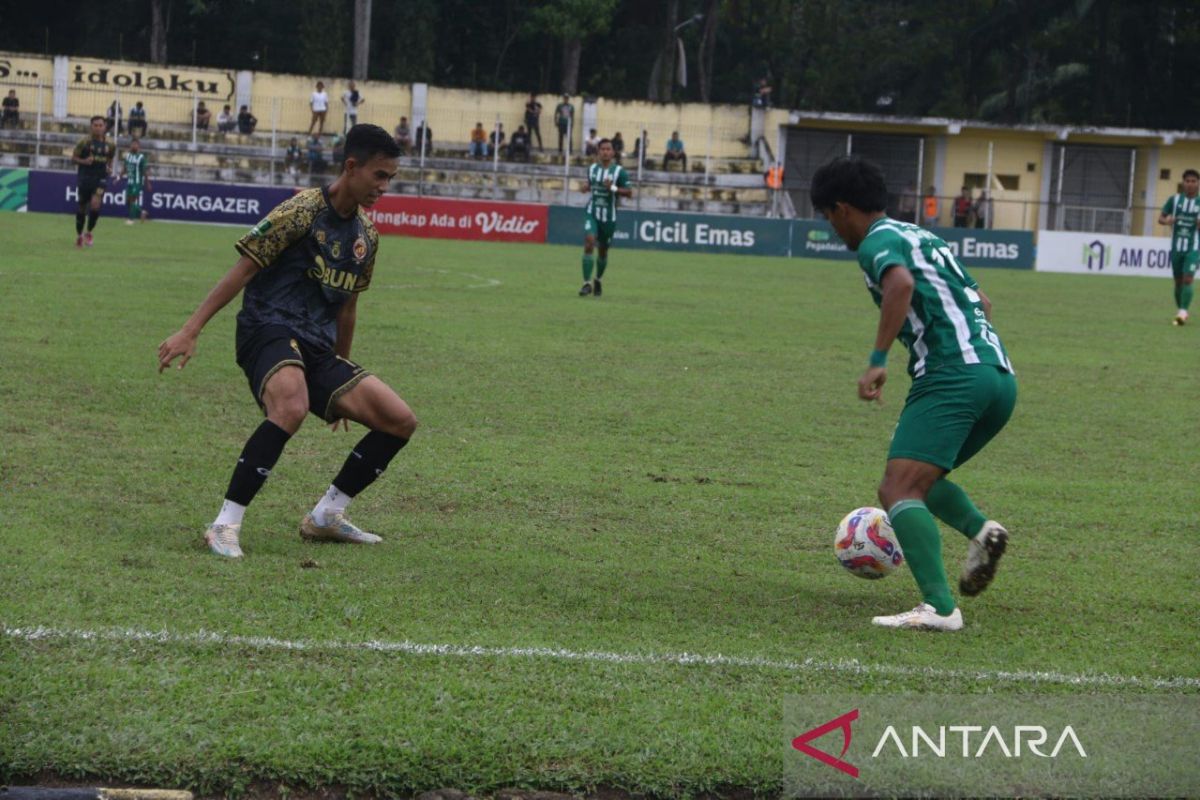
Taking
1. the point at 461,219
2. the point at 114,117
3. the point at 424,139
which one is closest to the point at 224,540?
the point at 461,219

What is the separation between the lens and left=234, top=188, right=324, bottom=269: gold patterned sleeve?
253 inches

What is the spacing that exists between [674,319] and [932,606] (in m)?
12.4

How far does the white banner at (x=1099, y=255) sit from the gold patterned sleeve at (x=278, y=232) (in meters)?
33.6

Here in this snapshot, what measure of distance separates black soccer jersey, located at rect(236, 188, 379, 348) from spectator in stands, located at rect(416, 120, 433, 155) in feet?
119

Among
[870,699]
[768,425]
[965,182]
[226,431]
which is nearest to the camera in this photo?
[870,699]

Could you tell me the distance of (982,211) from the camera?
151 feet

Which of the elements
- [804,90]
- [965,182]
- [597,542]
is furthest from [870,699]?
[804,90]

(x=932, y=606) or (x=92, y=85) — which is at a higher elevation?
(x=92, y=85)

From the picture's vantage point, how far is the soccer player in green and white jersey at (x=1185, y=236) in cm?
2123

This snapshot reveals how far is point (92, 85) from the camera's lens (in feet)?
149

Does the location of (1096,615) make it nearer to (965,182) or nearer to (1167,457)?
(1167,457)

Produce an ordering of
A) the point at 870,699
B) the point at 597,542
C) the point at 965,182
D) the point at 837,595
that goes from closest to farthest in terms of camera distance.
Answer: the point at 870,699 → the point at 837,595 → the point at 597,542 → the point at 965,182

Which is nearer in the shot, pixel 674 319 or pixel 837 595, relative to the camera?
pixel 837 595

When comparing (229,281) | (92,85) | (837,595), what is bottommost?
(837,595)
